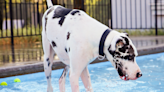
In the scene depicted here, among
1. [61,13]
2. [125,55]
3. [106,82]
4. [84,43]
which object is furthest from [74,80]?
[106,82]

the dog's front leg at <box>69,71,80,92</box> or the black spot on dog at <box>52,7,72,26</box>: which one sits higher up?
the black spot on dog at <box>52,7,72,26</box>

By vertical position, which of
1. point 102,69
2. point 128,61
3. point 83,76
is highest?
point 128,61

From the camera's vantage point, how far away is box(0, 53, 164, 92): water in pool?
4.39m

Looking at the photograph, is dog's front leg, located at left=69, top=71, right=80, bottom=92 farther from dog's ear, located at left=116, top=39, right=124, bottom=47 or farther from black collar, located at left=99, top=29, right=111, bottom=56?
dog's ear, located at left=116, top=39, right=124, bottom=47

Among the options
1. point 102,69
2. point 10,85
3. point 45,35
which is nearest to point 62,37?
point 45,35

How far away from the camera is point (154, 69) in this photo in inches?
232

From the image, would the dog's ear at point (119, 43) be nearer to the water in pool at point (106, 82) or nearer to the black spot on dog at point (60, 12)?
the black spot on dog at point (60, 12)

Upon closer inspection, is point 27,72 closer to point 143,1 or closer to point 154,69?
point 154,69

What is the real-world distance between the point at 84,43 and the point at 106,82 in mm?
2502

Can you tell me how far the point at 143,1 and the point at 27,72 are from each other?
918cm

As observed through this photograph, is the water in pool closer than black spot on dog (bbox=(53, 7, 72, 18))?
No

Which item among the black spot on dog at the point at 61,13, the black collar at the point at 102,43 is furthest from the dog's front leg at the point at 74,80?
the black spot on dog at the point at 61,13

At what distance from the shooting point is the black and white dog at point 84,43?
226 centimetres

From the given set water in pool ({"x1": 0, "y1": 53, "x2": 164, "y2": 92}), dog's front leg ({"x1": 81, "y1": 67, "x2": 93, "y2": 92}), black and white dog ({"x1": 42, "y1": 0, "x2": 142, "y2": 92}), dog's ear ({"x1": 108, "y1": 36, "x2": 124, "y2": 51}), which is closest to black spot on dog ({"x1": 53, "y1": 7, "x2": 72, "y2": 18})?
black and white dog ({"x1": 42, "y1": 0, "x2": 142, "y2": 92})
